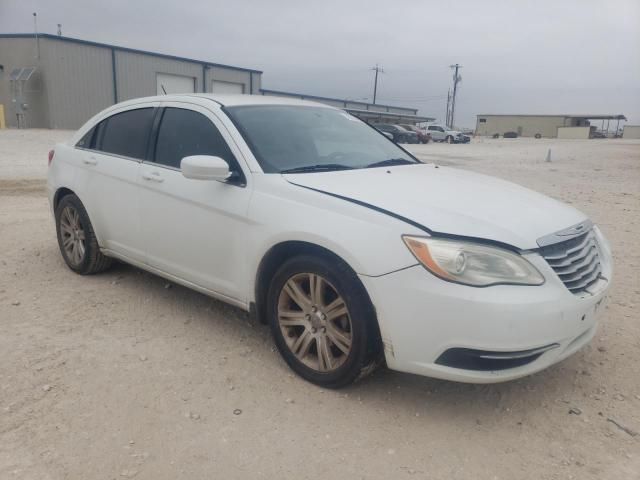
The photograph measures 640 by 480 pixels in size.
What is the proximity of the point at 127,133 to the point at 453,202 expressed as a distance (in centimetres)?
279

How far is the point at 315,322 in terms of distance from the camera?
301 centimetres

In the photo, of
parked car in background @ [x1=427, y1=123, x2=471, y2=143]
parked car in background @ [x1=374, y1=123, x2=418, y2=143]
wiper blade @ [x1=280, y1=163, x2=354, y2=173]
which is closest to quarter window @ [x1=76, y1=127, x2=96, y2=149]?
wiper blade @ [x1=280, y1=163, x2=354, y2=173]

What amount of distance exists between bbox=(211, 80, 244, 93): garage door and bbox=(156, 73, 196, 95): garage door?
1.49 m

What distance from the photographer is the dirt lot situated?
2.43 metres

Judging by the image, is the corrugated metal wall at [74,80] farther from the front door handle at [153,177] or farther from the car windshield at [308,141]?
the car windshield at [308,141]

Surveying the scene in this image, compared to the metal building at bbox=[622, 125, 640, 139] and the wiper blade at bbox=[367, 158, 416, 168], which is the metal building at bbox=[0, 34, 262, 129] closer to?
the wiper blade at bbox=[367, 158, 416, 168]

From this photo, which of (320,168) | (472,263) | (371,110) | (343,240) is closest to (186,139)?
(320,168)

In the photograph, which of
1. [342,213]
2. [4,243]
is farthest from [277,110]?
[4,243]

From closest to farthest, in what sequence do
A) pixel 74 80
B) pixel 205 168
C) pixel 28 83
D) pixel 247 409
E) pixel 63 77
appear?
pixel 247 409, pixel 205 168, pixel 28 83, pixel 63 77, pixel 74 80

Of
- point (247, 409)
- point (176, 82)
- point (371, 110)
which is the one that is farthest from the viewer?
point (371, 110)

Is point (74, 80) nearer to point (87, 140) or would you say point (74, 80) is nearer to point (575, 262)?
point (87, 140)

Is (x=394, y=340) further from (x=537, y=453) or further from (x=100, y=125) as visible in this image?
(x=100, y=125)

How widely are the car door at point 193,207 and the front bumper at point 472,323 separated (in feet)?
3.45

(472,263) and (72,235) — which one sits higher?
(472,263)
